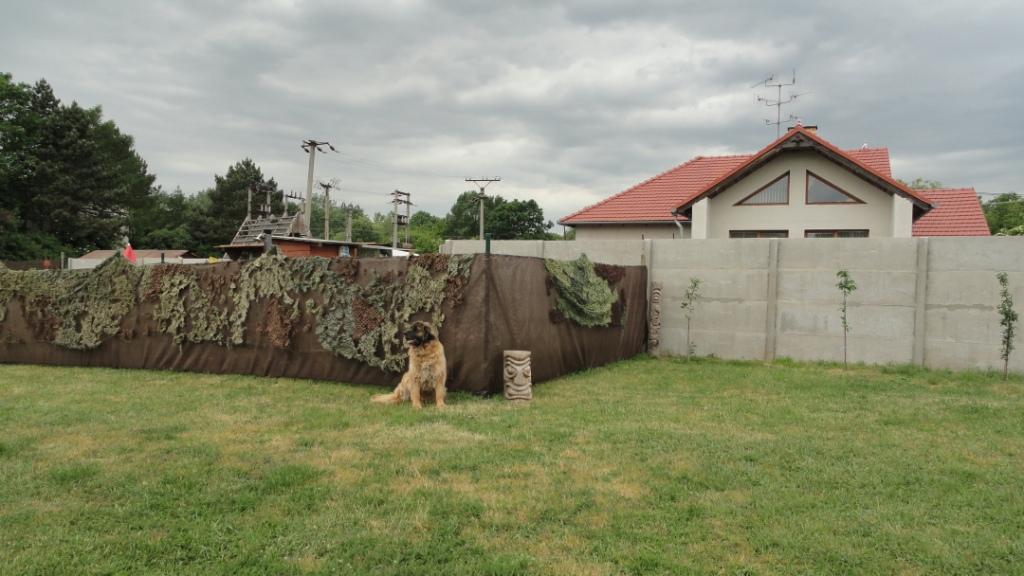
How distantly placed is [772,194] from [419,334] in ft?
41.6

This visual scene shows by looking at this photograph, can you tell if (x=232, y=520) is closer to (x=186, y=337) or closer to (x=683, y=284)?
(x=186, y=337)

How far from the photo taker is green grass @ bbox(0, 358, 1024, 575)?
9.27 ft

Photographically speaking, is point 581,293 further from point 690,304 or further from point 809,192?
point 809,192

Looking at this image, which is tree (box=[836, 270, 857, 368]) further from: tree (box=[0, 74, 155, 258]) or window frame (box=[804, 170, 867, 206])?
tree (box=[0, 74, 155, 258])

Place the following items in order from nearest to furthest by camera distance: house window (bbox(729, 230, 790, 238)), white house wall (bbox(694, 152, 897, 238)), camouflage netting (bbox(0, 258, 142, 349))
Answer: camouflage netting (bbox(0, 258, 142, 349)), white house wall (bbox(694, 152, 897, 238)), house window (bbox(729, 230, 790, 238))

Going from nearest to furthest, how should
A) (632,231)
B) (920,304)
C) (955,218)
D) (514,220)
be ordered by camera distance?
(920,304) → (955,218) → (632,231) → (514,220)

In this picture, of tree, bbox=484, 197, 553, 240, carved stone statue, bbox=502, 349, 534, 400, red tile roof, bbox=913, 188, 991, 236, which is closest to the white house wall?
red tile roof, bbox=913, 188, 991, 236

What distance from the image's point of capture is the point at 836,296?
30.5 feet

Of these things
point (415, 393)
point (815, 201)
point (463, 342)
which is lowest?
point (415, 393)

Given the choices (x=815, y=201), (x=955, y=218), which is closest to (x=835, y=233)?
(x=815, y=201)

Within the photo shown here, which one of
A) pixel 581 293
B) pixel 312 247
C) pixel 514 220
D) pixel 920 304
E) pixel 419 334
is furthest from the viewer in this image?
pixel 514 220

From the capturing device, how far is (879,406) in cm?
628

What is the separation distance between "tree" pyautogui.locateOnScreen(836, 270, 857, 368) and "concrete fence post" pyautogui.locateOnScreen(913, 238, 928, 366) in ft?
2.74

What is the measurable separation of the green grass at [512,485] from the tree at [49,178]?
115 ft
